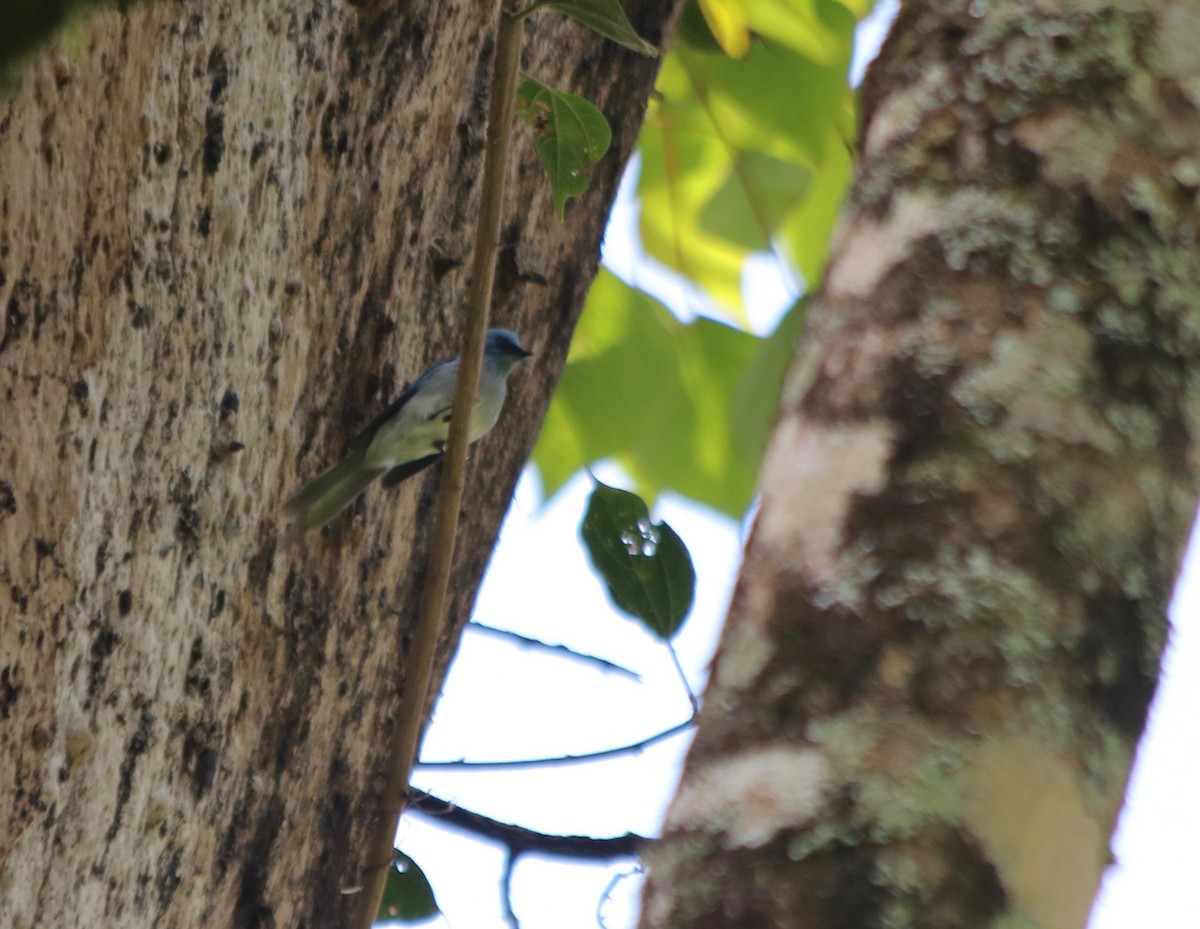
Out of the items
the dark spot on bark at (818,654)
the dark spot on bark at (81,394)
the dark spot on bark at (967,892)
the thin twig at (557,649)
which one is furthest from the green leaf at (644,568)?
the dark spot on bark at (967,892)

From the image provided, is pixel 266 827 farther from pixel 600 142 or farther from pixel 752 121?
pixel 752 121

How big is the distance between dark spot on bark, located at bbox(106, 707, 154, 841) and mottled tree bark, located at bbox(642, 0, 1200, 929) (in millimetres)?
931

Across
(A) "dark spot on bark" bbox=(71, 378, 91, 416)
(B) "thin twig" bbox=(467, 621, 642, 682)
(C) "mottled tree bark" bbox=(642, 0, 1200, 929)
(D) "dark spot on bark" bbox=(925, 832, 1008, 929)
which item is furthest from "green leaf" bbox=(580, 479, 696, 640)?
(D) "dark spot on bark" bbox=(925, 832, 1008, 929)

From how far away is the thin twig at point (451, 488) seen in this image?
1729 mm

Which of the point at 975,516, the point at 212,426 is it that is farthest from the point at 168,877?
the point at 975,516

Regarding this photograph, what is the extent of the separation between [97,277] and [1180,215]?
3.73 feet

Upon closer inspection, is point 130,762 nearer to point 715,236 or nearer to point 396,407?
point 396,407

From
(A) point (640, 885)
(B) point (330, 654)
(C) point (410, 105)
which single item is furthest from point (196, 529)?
(A) point (640, 885)

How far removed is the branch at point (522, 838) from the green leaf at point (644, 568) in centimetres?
38

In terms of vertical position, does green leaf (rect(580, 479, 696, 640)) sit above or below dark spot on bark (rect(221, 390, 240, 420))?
above

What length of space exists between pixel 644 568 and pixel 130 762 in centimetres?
110

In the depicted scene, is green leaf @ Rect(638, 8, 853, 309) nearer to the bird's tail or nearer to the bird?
the bird

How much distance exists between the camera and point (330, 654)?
1.88 metres

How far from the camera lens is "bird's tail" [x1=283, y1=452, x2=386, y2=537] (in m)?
1.78
